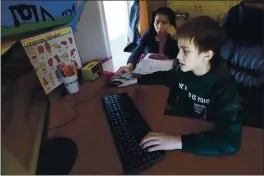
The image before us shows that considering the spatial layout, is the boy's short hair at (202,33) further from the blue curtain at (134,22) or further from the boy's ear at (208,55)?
the blue curtain at (134,22)

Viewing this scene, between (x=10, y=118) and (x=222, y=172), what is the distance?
1.75 feet

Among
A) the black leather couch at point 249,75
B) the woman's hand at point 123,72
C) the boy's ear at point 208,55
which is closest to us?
the boy's ear at point 208,55

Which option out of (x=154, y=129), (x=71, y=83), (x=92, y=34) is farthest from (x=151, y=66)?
(x=154, y=129)

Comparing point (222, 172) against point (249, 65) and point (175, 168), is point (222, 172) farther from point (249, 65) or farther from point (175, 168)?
point (249, 65)

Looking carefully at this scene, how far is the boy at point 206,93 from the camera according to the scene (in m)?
0.65

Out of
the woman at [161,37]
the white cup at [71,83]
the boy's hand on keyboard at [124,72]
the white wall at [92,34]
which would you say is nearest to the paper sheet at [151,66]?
the boy's hand on keyboard at [124,72]

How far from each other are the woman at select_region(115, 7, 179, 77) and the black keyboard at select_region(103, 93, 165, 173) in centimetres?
64

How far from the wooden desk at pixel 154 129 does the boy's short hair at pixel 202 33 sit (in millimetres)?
264

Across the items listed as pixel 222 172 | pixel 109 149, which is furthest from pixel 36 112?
pixel 222 172

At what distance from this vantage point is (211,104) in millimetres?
805

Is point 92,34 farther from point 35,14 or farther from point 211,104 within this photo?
point 211,104

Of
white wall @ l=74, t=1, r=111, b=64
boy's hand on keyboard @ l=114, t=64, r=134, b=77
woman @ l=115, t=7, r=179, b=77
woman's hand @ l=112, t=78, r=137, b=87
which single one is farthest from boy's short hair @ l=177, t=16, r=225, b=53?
woman @ l=115, t=7, r=179, b=77

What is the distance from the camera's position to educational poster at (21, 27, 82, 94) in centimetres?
92

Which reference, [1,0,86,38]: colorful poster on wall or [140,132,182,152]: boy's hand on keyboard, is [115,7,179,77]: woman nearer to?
[1,0,86,38]: colorful poster on wall
